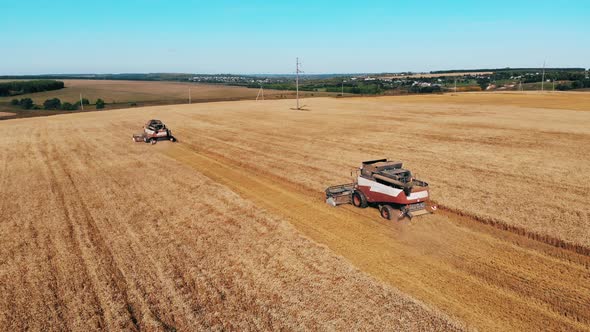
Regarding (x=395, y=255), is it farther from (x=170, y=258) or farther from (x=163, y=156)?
(x=163, y=156)

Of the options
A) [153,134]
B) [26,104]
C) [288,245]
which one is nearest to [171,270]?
[288,245]

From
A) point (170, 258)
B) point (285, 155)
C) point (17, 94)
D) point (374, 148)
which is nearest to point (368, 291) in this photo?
point (170, 258)

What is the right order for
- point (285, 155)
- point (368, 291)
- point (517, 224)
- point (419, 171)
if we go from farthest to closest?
point (285, 155), point (419, 171), point (517, 224), point (368, 291)

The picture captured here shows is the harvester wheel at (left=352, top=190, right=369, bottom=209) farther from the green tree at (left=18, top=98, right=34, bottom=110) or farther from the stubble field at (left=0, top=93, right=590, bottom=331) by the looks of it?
the green tree at (left=18, top=98, right=34, bottom=110)

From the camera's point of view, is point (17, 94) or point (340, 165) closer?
point (340, 165)

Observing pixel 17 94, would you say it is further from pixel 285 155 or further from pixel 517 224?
pixel 517 224

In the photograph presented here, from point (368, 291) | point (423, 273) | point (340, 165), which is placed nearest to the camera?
point (368, 291)
